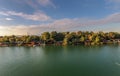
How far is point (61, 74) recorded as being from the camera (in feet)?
56.2

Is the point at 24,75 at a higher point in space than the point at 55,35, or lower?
lower

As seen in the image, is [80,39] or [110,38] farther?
[110,38]

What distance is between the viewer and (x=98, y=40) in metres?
60.0

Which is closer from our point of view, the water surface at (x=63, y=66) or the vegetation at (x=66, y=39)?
the water surface at (x=63, y=66)

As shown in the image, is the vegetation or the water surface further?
the vegetation

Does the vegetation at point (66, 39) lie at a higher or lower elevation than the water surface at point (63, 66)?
higher

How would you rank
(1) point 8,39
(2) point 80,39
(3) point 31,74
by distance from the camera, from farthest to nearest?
(1) point 8,39 → (2) point 80,39 → (3) point 31,74

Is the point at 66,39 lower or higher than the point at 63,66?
higher

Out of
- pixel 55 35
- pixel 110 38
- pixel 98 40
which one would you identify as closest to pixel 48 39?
pixel 55 35

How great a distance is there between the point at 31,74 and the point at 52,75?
3177 mm

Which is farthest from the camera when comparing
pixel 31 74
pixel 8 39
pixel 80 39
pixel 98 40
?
pixel 8 39

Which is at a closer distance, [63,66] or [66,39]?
[63,66]

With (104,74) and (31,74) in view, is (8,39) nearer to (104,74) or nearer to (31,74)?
(31,74)

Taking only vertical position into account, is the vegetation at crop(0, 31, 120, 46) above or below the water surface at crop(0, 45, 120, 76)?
above
